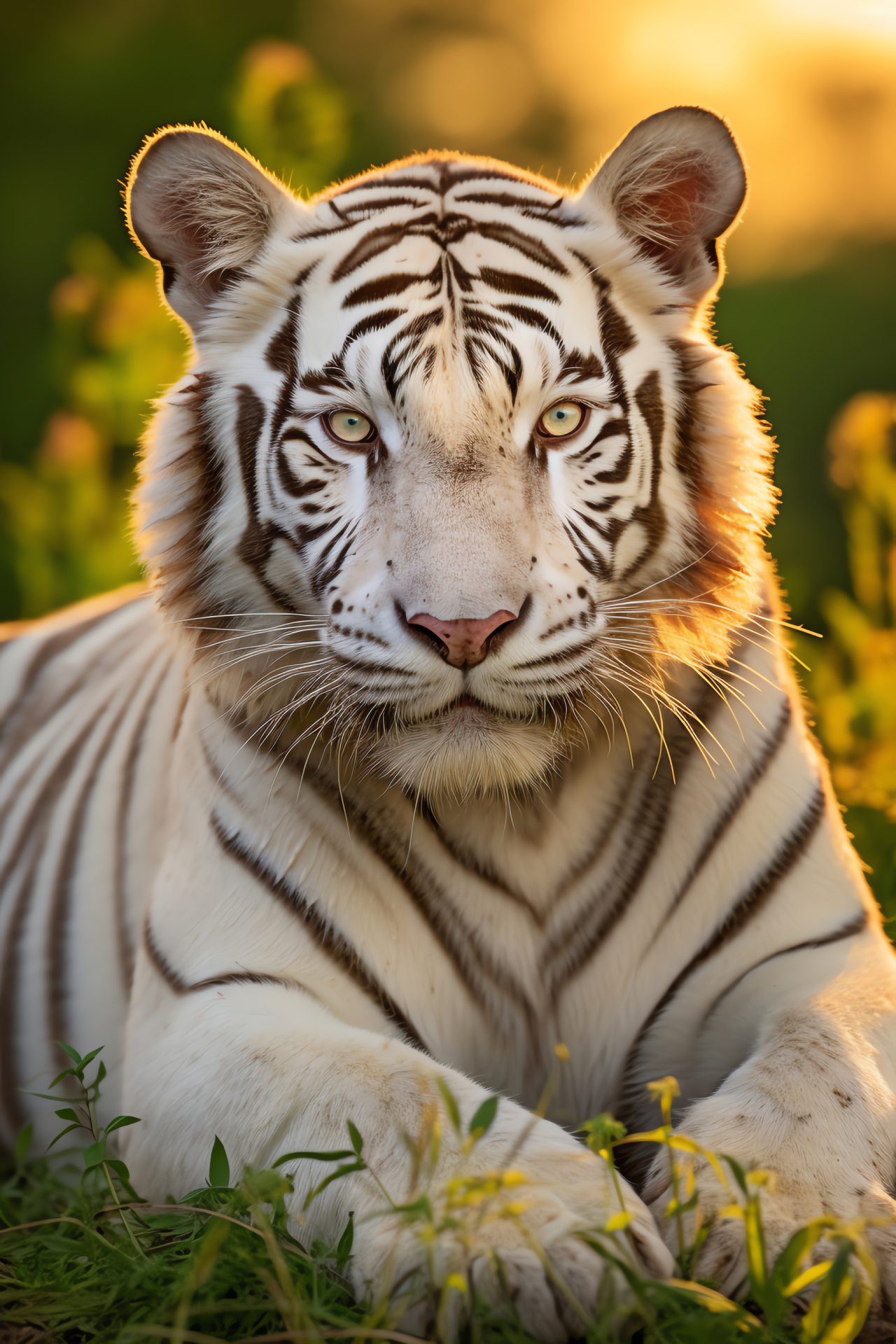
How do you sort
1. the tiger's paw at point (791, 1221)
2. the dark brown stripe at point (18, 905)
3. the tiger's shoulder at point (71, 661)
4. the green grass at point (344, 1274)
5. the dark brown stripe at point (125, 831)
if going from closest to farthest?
1. the green grass at point (344, 1274)
2. the tiger's paw at point (791, 1221)
3. the dark brown stripe at point (125, 831)
4. the dark brown stripe at point (18, 905)
5. the tiger's shoulder at point (71, 661)

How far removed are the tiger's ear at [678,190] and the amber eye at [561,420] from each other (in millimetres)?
303

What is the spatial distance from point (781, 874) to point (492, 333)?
0.71 meters

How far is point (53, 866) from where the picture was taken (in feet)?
6.77

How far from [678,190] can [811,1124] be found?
112 centimetres

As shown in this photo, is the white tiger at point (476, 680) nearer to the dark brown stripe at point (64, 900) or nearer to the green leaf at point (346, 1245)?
the green leaf at point (346, 1245)

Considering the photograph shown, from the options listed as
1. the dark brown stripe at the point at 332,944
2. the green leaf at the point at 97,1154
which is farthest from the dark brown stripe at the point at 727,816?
the green leaf at the point at 97,1154

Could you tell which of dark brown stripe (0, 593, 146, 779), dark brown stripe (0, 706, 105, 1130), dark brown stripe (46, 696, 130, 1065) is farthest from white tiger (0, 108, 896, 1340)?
dark brown stripe (0, 593, 146, 779)

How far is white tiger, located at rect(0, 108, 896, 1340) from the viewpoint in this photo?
4.30 ft

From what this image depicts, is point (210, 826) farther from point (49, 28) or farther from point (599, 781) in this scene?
point (49, 28)

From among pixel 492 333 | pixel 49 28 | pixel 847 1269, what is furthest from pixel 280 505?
pixel 49 28

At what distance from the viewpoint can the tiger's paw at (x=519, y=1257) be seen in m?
0.97

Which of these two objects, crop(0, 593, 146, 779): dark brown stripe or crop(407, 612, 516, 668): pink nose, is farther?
crop(0, 593, 146, 779): dark brown stripe

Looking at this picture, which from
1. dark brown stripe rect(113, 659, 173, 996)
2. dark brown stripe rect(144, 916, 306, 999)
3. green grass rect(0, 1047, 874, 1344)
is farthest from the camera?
dark brown stripe rect(113, 659, 173, 996)

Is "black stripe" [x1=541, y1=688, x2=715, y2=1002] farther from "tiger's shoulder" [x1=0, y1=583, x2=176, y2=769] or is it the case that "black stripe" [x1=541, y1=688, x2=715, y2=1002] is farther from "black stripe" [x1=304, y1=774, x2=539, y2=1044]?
"tiger's shoulder" [x1=0, y1=583, x2=176, y2=769]
